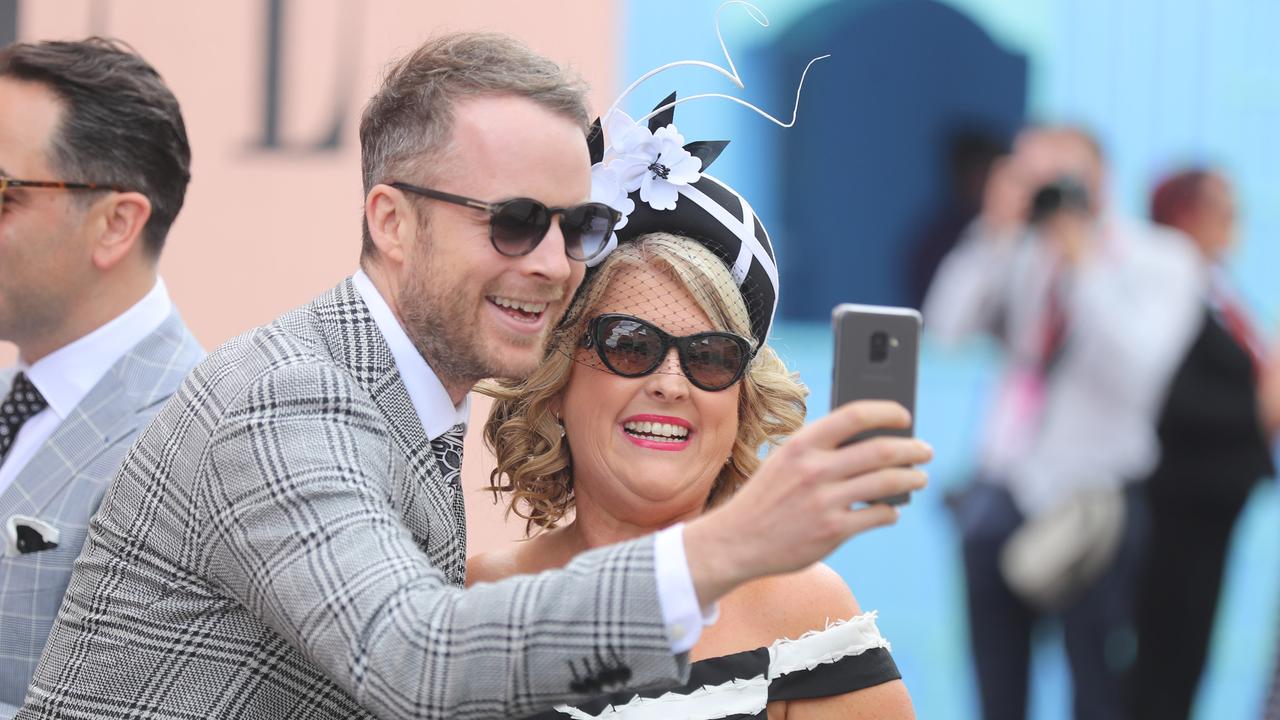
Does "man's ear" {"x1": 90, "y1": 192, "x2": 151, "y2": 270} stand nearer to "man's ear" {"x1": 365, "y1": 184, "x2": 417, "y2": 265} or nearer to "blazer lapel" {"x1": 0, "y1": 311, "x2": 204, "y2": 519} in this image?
"blazer lapel" {"x1": 0, "y1": 311, "x2": 204, "y2": 519}

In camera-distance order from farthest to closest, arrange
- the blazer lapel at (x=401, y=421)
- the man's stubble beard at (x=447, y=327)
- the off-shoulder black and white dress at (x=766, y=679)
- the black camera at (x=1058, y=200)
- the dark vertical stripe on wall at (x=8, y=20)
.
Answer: the black camera at (x=1058, y=200), the dark vertical stripe on wall at (x=8, y=20), the off-shoulder black and white dress at (x=766, y=679), the man's stubble beard at (x=447, y=327), the blazer lapel at (x=401, y=421)

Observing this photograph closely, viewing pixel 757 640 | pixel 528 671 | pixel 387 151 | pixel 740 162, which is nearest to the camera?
pixel 528 671

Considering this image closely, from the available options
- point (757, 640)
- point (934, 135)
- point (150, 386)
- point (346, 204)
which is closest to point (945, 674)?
point (934, 135)

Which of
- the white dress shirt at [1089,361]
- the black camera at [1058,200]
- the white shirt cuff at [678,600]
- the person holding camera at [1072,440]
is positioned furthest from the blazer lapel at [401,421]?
the black camera at [1058,200]

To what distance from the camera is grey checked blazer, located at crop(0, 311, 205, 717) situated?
9.19 ft

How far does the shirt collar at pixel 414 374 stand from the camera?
225cm

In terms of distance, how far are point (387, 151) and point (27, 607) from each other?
3.96 feet

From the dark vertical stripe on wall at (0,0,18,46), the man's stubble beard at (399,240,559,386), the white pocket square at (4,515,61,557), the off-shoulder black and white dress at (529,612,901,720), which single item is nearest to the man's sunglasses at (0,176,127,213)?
the white pocket square at (4,515,61,557)

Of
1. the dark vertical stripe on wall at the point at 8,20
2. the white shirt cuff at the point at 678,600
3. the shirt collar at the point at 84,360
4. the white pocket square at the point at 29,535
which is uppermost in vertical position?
the dark vertical stripe on wall at the point at 8,20

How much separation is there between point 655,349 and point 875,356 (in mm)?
993

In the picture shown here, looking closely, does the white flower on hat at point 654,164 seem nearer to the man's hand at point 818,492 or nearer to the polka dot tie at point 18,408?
the man's hand at point 818,492

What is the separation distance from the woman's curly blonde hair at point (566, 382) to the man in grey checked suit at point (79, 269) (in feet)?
2.40

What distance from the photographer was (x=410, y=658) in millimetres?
1753

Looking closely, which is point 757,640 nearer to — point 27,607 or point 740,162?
point 27,607
